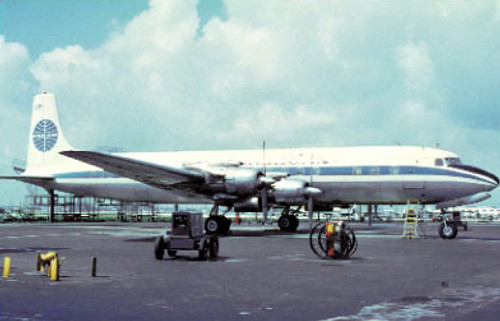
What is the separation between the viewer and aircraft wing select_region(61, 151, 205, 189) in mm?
26094

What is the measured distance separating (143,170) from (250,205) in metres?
5.82

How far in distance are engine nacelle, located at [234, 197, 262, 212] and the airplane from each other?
0.05 metres

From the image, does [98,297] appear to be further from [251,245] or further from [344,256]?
[251,245]

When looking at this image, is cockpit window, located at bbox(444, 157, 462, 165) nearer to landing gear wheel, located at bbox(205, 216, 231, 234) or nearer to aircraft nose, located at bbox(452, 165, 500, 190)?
aircraft nose, located at bbox(452, 165, 500, 190)

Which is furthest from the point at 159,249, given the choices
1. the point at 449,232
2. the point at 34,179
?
the point at 34,179

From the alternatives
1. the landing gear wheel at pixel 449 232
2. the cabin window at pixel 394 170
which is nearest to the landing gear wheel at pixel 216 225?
the cabin window at pixel 394 170

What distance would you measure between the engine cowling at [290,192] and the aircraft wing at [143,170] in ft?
14.1

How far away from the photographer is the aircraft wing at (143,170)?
26.1 meters

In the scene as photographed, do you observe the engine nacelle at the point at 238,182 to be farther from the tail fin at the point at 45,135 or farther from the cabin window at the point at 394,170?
the tail fin at the point at 45,135

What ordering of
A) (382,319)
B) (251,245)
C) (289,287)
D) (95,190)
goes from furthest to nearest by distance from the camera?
1. (95,190)
2. (251,245)
3. (289,287)
4. (382,319)

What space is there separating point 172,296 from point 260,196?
1883 cm

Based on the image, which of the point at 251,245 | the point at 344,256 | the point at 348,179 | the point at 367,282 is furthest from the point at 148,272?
the point at 348,179

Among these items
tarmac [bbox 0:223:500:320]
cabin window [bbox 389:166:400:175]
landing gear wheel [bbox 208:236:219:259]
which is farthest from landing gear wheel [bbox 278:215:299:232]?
landing gear wheel [bbox 208:236:219:259]

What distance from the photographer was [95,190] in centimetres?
3828
